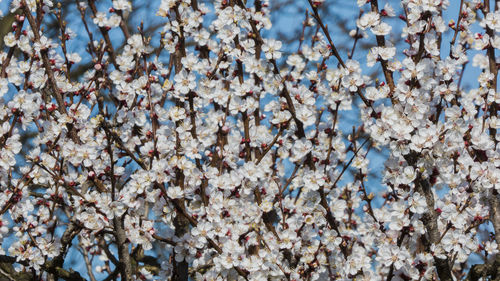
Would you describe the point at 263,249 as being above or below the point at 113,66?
below

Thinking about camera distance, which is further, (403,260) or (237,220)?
(237,220)

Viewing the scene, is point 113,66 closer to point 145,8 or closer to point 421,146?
point 421,146

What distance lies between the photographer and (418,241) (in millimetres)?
4820

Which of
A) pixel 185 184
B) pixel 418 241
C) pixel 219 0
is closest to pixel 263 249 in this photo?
pixel 185 184

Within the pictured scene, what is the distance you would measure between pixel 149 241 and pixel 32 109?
152 centimetres

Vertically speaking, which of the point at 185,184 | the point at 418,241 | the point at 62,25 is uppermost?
the point at 62,25

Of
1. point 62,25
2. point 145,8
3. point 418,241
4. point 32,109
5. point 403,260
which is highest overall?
point 145,8

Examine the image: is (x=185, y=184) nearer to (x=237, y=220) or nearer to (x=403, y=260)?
(x=237, y=220)

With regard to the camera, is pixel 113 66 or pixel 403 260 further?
pixel 113 66

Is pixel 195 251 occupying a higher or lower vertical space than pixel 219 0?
lower

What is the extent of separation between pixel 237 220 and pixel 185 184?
1.69ft

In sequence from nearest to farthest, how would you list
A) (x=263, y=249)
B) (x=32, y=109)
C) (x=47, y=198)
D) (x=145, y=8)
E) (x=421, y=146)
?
(x=421, y=146)
(x=263, y=249)
(x=32, y=109)
(x=47, y=198)
(x=145, y=8)

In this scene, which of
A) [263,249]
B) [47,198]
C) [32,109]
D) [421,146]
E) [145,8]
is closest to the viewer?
[421,146]

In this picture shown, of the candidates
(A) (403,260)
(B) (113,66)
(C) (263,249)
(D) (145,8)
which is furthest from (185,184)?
(D) (145,8)
